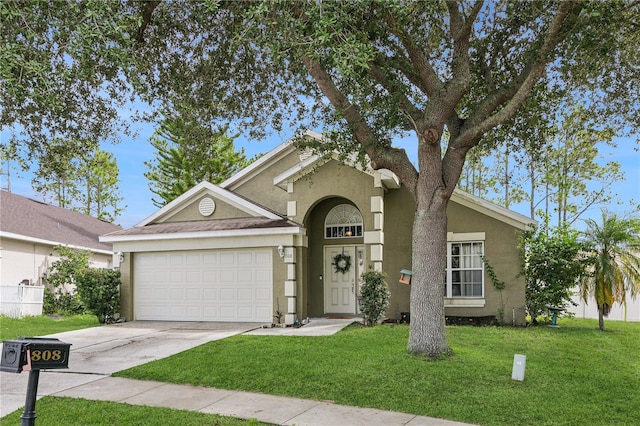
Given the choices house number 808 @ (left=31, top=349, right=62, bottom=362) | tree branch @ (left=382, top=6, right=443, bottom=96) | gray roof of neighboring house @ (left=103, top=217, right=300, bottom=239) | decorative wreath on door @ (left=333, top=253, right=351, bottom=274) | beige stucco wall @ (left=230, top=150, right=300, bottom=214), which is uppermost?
tree branch @ (left=382, top=6, right=443, bottom=96)

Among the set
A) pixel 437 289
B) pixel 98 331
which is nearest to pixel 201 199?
pixel 98 331

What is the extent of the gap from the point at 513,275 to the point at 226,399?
10371 mm

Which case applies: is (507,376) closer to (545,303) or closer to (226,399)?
(226,399)

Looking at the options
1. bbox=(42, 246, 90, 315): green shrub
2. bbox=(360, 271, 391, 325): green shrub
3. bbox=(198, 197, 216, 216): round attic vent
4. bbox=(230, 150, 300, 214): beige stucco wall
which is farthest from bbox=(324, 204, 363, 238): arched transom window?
bbox=(42, 246, 90, 315): green shrub

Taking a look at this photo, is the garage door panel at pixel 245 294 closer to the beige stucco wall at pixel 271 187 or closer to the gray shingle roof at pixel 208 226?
the gray shingle roof at pixel 208 226

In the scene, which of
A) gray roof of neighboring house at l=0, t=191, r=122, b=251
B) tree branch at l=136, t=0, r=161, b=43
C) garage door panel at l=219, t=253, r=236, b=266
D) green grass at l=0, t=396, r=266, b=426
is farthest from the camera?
gray roof of neighboring house at l=0, t=191, r=122, b=251

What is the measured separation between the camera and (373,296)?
14.6 m

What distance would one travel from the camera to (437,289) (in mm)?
10180

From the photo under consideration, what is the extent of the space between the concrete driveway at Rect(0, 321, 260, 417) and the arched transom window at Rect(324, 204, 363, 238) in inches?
153

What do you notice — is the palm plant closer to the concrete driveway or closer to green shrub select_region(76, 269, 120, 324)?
the concrete driveway

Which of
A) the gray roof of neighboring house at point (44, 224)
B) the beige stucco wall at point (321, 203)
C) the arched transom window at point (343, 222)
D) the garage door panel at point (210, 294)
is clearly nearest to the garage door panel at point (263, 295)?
the beige stucco wall at point (321, 203)

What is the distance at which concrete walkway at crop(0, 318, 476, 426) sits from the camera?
7258mm

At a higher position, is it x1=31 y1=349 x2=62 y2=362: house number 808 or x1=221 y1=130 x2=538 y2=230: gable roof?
x1=221 y1=130 x2=538 y2=230: gable roof

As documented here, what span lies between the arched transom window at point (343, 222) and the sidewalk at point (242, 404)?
8.93 meters
